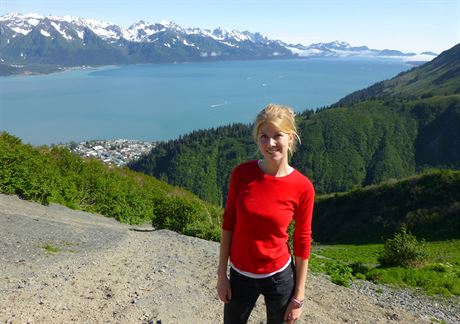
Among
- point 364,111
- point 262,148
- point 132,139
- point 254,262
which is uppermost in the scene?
point 262,148

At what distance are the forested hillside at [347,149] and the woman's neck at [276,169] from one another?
5239 inches

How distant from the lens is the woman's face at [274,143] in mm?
3943

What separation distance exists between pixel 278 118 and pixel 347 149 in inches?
5967

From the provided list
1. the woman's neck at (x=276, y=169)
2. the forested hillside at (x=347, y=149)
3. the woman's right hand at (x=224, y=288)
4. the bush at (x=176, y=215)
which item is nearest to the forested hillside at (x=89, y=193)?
the bush at (x=176, y=215)

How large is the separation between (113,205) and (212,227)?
5882mm

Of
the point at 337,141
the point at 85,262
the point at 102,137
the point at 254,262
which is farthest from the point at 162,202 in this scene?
the point at 102,137

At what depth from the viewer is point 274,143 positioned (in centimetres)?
394

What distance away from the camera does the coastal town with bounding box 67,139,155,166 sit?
5800 inches

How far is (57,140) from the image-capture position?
17050cm

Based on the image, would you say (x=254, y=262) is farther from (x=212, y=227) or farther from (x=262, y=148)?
(x=212, y=227)

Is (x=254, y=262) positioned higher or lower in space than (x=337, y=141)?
higher

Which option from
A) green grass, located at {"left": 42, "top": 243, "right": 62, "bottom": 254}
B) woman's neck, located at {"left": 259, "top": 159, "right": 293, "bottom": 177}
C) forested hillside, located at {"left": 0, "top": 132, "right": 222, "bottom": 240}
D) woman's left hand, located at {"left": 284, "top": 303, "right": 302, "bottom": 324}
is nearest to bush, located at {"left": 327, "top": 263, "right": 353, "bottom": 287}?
forested hillside, located at {"left": 0, "top": 132, "right": 222, "bottom": 240}

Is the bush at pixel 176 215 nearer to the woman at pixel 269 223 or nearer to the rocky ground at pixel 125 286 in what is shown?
the rocky ground at pixel 125 286

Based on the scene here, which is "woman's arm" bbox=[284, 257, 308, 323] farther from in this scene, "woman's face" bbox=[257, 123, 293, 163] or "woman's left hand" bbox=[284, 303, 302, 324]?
"woman's face" bbox=[257, 123, 293, 163]
